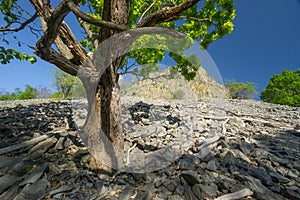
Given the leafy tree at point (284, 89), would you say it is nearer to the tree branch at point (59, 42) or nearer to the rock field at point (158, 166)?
the rock field at point (158, 166)

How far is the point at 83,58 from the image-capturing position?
90.4 inches

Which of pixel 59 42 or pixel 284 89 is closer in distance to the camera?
pixel 59 42

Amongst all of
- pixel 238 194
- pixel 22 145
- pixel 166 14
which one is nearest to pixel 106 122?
pixel 22 145

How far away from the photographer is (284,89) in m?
22.1

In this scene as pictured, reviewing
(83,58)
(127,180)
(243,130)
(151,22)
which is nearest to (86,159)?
(127,180)

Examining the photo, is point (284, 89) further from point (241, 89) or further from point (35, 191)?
point (35, 191)

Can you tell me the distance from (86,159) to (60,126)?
2.13 meters

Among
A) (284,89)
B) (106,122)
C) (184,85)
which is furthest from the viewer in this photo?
(284,89)

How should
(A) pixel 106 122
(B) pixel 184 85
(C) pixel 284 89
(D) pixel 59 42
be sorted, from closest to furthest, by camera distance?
(D) pixel 59 42 < (A) pixel 106 122 < (B) pixel 184 85 < (C) pixel 284 89

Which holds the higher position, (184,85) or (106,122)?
(184,85)

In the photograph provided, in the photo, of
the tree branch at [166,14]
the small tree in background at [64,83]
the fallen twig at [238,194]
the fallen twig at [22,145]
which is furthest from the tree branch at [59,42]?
the small tree in background at [64,83]

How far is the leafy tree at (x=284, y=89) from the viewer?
66.9 feet

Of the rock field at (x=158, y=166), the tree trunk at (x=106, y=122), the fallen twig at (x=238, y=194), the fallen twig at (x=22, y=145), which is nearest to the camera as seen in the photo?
the fallen twig at (x=238, y=194)

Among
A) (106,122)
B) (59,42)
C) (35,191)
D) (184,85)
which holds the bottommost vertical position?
(35,191)
